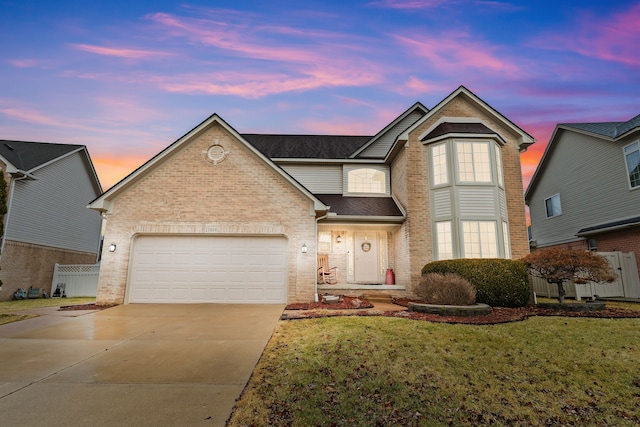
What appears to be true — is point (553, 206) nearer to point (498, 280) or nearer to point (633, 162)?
point (633, 162)

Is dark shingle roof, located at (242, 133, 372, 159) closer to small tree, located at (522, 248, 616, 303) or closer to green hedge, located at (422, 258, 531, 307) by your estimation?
green hedge, located at (422, 258, 531, 307)

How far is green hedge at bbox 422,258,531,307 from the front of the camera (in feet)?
33.1

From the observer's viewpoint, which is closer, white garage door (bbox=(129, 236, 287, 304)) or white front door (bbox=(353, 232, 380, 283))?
white garage door (bbox=(129, 236, 287, 304))

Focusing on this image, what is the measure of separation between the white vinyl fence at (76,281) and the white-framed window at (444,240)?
18343mm

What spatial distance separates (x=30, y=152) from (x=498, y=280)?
24775 millimetres

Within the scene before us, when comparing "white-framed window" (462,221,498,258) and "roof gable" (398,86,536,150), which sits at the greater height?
"roof gable" (398,86,536,150)

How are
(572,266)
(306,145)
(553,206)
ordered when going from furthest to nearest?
1. (553,206)
2. (306,145)
3. (572,266)

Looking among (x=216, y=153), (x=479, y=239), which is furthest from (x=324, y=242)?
(x=479, y=239)

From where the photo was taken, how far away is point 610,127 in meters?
15.1

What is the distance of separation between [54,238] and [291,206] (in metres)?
15.8

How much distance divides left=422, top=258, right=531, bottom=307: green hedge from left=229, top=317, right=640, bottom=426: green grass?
3292 mm

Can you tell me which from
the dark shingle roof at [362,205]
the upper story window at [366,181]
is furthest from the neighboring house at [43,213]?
the upper story window at [366,181]

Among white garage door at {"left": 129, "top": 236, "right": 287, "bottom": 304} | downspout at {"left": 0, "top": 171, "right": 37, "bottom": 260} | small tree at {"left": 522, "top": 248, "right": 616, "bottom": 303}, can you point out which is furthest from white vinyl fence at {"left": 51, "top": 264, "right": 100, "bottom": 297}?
small tree at {"left": 522, "top": 248, "right": 616, "bottom": 303}

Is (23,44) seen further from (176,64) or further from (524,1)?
(524,1)
